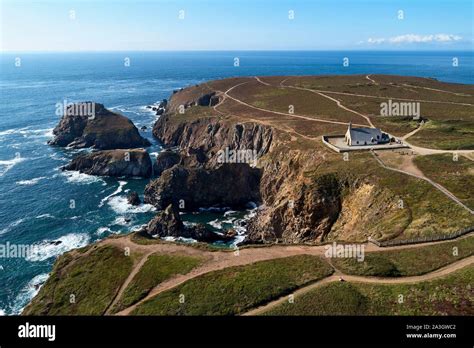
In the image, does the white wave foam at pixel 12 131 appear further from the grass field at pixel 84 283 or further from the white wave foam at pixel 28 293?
the grass field at pixel 84 283

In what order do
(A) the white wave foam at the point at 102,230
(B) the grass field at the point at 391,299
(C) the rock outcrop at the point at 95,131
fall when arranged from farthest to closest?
(C) the rock outcrop at the point at 95,131 → (A) the white wave foam at the point at 102,230 → (B) the grass field at the point at 391,299

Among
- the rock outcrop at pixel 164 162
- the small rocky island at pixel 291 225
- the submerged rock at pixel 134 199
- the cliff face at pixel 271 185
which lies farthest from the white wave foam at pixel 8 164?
the cliff face at pixel 271 185

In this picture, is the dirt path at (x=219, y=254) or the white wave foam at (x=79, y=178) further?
the white wave foam at (x=79, y=178)

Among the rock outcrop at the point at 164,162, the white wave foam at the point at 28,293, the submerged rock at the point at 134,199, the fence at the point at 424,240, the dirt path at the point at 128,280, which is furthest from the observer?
the rock outcrop at the point at 164,162

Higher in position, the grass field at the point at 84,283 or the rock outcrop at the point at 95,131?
the rock outcrop at the point at 95,131

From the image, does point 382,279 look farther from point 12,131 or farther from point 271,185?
point 12,131
